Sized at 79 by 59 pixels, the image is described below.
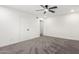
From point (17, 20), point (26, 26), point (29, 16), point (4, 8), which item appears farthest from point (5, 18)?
point (29, 16)

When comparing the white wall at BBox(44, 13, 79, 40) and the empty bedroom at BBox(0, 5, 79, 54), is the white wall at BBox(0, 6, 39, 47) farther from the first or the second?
the white wall at BBox(44, 13, 79, 40)

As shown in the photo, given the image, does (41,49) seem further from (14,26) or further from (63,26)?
(63,26)

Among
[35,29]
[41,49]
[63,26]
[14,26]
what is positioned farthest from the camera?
[35,29]

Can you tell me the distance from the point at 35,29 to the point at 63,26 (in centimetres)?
331

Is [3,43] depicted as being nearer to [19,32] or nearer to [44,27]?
[19,32]

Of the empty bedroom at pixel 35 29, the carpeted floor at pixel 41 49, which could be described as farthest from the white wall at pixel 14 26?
the carpeted floor at pixel 41 49

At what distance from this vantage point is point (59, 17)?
7562 millimetres

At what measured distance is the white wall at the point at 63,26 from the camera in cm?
616

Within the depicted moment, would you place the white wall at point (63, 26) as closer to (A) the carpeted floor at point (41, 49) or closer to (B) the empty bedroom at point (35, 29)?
(B) the empty bedroom at point (35, 29)

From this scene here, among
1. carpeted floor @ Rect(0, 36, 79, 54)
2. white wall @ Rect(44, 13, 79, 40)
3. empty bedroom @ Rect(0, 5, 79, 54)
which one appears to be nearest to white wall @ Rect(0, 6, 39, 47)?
empty bedroom @ Rect(0, 5, 79, 54)

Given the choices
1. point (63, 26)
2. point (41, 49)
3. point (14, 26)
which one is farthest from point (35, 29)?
point (41, 49)

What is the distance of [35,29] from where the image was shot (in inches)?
295

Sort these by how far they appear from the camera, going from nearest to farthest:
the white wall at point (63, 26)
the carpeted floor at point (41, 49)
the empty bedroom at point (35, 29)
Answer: the carpeted floor at point (41, 49) < the empty bedroom at point (35, 29) < the white wall at point (63, 26)

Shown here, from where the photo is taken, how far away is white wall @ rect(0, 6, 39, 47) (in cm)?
427
